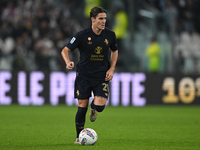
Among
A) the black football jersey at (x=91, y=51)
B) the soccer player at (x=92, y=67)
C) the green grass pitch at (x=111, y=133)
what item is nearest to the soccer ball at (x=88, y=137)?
the green grass pitch at (x=111, y=133)

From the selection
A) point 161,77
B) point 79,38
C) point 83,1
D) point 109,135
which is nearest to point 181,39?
point 161,77

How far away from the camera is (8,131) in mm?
7676

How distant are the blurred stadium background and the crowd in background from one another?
0.04 m

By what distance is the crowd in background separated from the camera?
1432 centimetres

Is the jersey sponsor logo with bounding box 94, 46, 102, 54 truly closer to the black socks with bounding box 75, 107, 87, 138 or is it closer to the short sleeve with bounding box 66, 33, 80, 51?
the short sleeve with bounding box 66, 33, 80, 51

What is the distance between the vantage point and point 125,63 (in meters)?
14.3

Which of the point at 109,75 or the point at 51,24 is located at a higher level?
the point at 51,24

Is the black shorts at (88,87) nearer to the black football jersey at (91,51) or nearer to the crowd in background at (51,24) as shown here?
the black football jersey at (91,51)

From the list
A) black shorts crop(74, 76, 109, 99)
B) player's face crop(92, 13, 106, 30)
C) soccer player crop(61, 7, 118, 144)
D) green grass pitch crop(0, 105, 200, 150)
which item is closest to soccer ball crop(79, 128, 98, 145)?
green grass pitch crop(0, 105, 200, 150)

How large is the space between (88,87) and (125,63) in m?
8.23

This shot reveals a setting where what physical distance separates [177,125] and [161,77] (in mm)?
5730

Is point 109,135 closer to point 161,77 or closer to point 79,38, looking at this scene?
point 79,38

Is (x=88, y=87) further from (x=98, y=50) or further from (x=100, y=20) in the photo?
(x=100, y=20)

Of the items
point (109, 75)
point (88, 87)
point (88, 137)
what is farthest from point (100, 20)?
point (88, 137)
